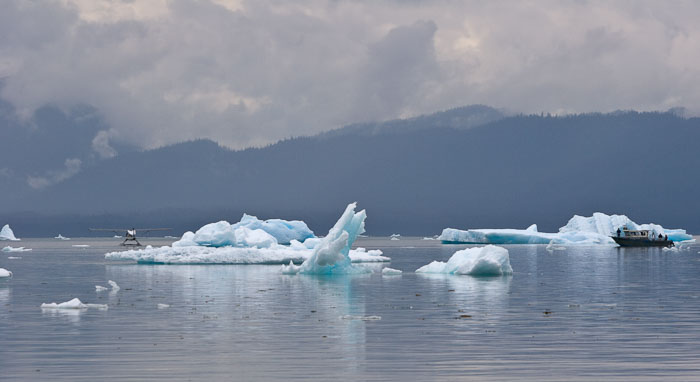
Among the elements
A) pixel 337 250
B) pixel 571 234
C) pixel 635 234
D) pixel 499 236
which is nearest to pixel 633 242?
pixel 635 234

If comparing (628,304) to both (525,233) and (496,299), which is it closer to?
(496,299)

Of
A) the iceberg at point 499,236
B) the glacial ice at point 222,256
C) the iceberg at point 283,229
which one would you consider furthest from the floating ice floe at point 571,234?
the glacial ice at point 222,256

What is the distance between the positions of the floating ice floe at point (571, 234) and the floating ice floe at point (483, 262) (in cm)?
8805

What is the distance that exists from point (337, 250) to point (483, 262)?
7.43 metres

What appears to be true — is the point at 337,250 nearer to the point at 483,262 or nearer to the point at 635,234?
the point at 483,262

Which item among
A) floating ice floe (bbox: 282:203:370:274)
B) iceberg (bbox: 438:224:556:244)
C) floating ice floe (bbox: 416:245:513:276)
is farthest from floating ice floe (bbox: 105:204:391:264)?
iceberg (bbox: 438:224:556:244)

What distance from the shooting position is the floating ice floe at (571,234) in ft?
463

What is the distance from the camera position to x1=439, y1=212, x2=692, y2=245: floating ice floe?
5561 inches

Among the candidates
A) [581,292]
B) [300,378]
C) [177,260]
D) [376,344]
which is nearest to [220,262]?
[177,260]

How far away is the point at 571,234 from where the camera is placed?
149 metres

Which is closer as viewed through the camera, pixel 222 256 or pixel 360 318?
pixel 360 318

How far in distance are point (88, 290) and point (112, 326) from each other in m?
17.0

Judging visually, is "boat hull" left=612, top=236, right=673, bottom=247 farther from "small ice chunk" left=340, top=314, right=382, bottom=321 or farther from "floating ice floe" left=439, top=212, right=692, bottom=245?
"small ice chunk" left=340, top=314, right=382, bottom=321

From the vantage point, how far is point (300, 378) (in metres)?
16.4
